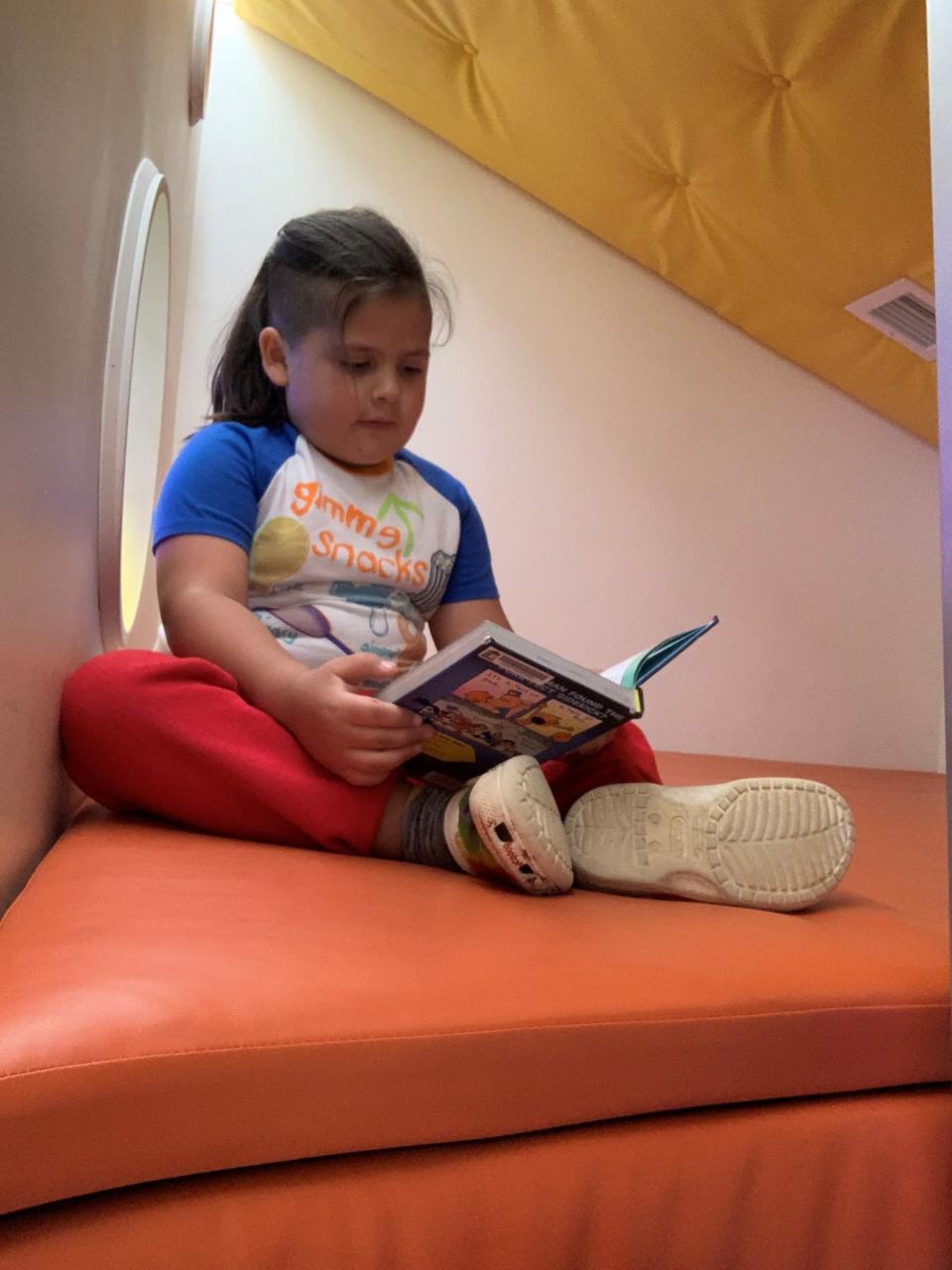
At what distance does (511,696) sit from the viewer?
771mm

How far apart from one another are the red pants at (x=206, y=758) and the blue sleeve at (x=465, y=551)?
38 cm

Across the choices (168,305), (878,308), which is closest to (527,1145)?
(168,305)

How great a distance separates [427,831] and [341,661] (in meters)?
0.14

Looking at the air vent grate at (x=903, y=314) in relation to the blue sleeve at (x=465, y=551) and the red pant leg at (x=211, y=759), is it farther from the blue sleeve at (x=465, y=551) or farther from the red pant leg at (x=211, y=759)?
the red pant leg at (x=211, y=759)

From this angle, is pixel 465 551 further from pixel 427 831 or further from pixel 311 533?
pixel 427 831

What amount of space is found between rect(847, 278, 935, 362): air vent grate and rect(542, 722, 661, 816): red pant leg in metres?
1.19

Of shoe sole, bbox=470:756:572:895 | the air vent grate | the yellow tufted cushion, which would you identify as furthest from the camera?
the air vent grate

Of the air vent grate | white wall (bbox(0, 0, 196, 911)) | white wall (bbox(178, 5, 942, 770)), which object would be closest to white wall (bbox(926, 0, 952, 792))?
white wall (bbox(0, 0, 196, 911))

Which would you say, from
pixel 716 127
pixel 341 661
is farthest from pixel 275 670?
pixel 716 127

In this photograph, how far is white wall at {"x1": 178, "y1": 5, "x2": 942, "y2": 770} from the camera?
6.96 ft

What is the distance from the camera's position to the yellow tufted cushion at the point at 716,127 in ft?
4.79

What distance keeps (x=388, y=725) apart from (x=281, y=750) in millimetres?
94

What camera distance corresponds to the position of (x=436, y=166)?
217 cm

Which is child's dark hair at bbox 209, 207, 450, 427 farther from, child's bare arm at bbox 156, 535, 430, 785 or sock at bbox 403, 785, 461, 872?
sock at bbox 403, 785, 461, 872
